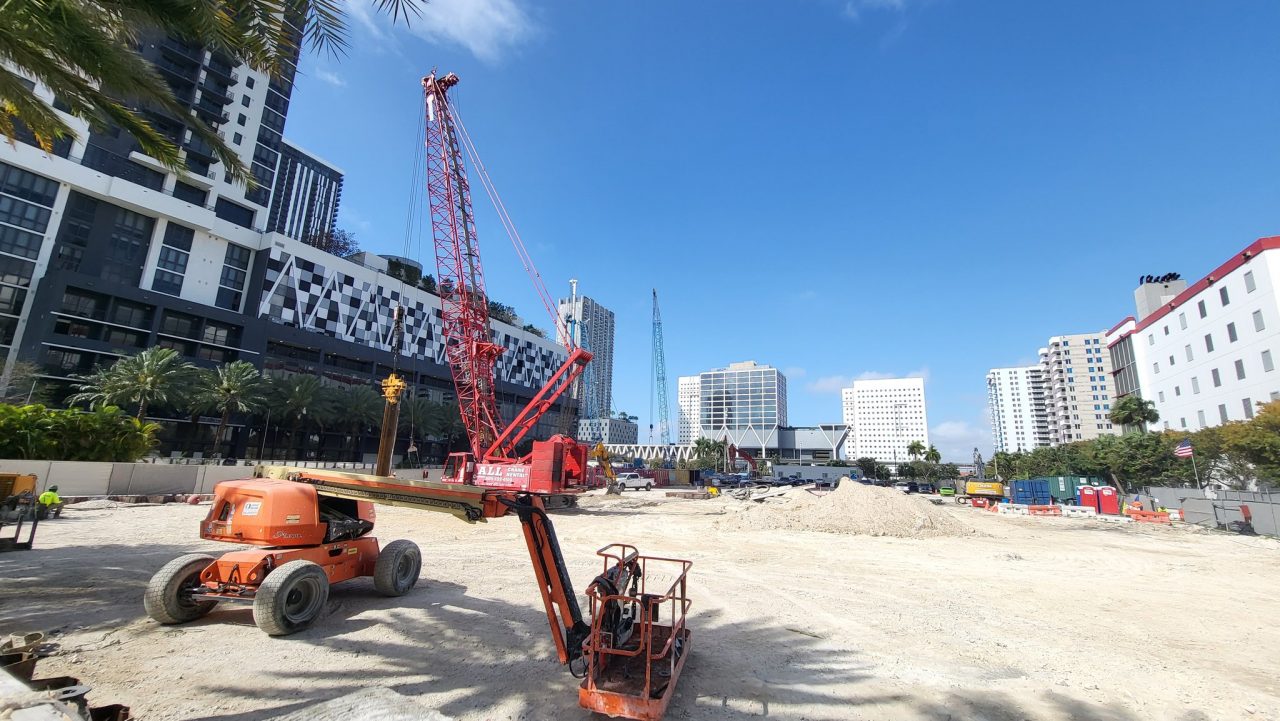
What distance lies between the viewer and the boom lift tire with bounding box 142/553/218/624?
7652 mm

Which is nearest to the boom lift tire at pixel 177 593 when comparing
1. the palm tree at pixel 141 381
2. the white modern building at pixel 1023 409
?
the palm tree at pixel 141 381

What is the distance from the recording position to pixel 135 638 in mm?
7266

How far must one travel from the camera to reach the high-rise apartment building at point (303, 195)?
412 feet

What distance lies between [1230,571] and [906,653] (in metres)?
16.4

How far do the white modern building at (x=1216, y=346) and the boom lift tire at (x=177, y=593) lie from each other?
63.6 meters

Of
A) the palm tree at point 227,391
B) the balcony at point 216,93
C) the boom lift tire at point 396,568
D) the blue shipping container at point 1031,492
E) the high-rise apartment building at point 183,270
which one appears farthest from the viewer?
the balcony at point 216,93

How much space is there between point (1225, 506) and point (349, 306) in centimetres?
8068

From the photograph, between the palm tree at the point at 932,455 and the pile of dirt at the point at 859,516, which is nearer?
the pile of dirt at the point at 859,516

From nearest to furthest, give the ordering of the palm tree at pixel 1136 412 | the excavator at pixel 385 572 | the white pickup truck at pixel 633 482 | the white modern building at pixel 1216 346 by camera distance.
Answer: the excavator at pixel 385 572
the white modern building at pixel 1216 346
the palm tree at pixel 1136 412
the white pickup truck at pixel 633 482

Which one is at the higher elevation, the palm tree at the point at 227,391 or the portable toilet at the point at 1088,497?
the palm tree at the point at 227,391

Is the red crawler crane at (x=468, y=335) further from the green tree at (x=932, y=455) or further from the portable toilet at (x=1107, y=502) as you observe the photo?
the green tree at (x=932, y=455)

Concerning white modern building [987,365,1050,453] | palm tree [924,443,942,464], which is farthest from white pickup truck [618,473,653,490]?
white modern building [987,365,1050,453]

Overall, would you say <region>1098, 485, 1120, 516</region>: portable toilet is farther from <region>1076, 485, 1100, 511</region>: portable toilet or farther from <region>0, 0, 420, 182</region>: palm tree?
<region>0, 0, 420, 182</region>: palm tree

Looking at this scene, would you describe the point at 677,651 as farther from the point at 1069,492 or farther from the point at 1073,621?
the point at 1069,492
